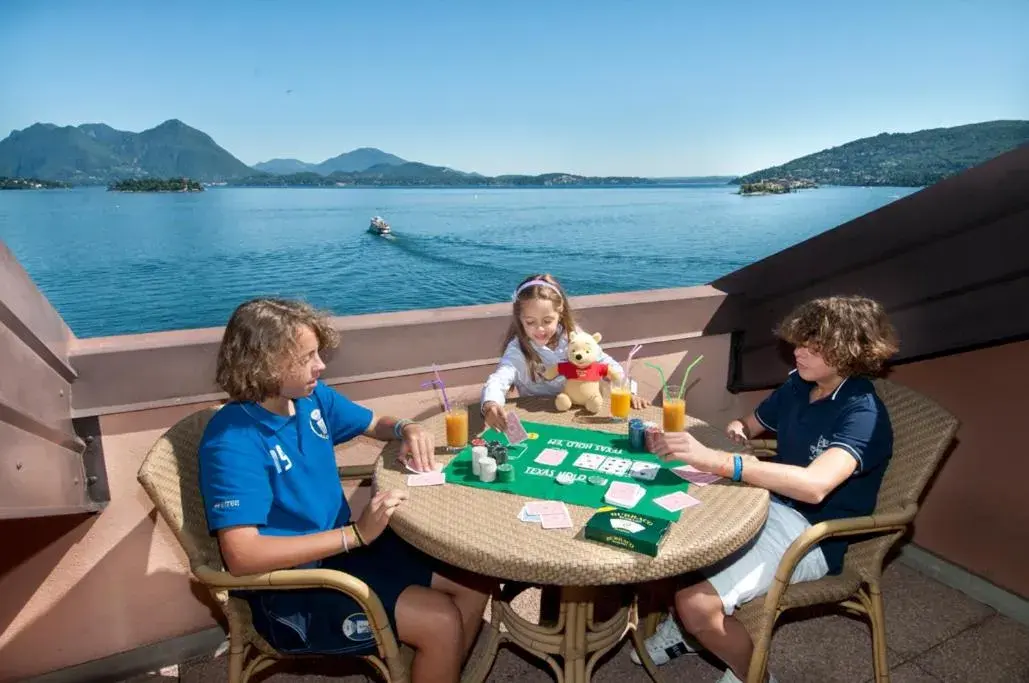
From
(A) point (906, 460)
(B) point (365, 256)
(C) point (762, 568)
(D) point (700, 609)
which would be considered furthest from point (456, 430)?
(B) point (365, 256)

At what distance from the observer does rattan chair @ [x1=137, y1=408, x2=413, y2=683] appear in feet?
4.42

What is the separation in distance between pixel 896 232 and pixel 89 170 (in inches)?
7084

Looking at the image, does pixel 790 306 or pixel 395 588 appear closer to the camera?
pixel 395 588

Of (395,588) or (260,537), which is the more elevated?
(260,537)

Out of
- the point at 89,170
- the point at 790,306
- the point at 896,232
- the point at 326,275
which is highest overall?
the point at 89,170

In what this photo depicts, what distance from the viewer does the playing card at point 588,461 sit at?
166 cm

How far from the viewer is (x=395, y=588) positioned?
4.91ft

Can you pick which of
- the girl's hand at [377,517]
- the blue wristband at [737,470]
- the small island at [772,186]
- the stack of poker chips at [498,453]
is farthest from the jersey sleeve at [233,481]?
the small island at [772,186]

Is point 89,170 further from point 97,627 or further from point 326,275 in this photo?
point 97,627

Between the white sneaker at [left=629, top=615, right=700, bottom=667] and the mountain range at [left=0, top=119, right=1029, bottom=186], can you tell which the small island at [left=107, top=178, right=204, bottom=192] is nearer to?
the mountain range at [left=0, top=119, right=1029, bottom=186]

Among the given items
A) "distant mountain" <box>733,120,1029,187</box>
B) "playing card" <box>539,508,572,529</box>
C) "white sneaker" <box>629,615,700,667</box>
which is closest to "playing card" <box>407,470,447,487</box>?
"playing card" <box>539,508,572,529</box>

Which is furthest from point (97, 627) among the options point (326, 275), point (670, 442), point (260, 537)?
point (326, 275)

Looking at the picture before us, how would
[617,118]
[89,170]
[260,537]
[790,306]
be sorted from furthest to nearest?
[89,170], [617,118], [790,306], [260,537]

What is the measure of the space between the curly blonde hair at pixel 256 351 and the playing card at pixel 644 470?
0.95m
